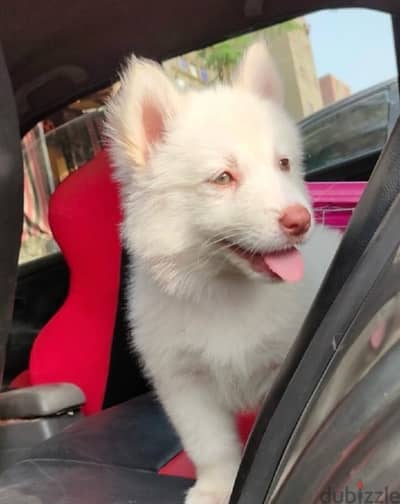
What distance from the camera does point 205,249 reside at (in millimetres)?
1197

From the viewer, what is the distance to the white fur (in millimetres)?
1182

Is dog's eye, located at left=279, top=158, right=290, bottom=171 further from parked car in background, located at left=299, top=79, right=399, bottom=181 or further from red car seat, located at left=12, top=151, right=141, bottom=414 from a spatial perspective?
parked car in background, located at left=299, top=79, right=399, bottom=181

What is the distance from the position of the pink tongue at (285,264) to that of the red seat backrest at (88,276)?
2.69 feet

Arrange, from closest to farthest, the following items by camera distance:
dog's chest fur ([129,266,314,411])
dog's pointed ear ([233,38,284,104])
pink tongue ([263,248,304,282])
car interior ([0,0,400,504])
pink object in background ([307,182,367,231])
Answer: car interior ([0,0,400,504]) < pink tongue ([263,248,304,282]) < dog's chest fur ([129,266,314,411]) < dog's pointed ear ([233,38,284,104]) < pink object in background ([307,182,367,231])

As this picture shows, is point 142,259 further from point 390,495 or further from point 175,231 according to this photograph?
point 390,495

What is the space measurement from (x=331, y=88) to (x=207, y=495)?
2.73m

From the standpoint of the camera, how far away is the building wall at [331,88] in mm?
3260

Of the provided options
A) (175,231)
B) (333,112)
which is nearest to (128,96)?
(175,231)

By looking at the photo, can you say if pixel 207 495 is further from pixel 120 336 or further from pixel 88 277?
pixel 88 277

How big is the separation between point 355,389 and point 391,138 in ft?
0.95

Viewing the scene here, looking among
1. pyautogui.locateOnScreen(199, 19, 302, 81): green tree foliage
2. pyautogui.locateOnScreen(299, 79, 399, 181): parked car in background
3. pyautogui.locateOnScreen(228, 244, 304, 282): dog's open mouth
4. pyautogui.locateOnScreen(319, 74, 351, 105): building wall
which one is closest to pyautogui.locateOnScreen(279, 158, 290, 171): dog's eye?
pyautogui.locateOnScreen(228, 244, 304, 282): dog's open mouth

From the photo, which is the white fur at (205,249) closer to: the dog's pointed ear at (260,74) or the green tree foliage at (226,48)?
the dog's pointed ear at (260,74)

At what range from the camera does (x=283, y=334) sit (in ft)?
4.03

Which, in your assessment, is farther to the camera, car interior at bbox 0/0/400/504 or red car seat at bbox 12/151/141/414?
red car seat at bbox 12/151/141/414
